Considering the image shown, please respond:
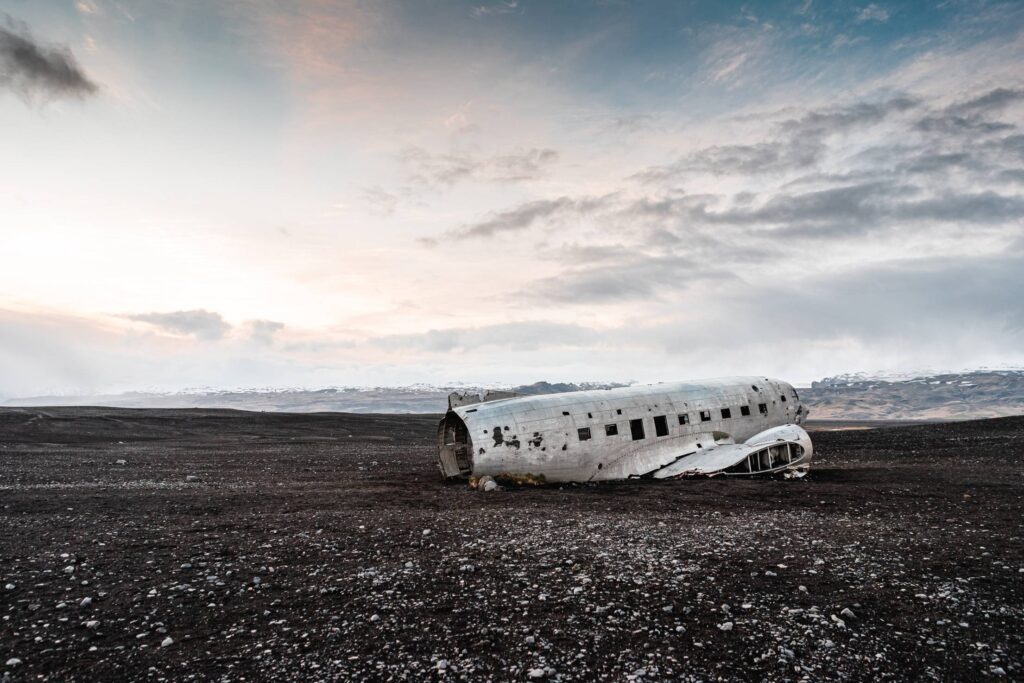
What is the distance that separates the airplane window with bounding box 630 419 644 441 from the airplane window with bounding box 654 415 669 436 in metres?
0.81

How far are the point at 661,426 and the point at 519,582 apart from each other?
54.7ft

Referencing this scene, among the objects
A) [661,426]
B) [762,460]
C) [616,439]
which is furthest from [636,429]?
[762,460]

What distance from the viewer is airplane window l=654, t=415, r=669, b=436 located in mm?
26266

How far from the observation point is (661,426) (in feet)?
86.5

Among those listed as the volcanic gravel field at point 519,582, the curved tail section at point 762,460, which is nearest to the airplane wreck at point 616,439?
the curved tail section at point 762,460

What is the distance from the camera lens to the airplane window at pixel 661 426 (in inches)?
1034

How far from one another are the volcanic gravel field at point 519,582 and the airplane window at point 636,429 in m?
3.49

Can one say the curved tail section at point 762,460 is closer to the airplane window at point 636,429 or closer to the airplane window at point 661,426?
the airplane window at point 661,426

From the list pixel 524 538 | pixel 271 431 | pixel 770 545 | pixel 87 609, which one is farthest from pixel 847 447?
pixel 271 431

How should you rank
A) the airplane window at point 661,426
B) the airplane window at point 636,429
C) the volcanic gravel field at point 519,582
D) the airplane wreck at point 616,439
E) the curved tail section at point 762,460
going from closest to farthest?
1. the volcanic gravel field at point 519,582
2. the airplane wreck at point 616,439
3. the curved tail section at point 762,460
4. the airplane window at point 636,429
5. the airplane window at point 661,426

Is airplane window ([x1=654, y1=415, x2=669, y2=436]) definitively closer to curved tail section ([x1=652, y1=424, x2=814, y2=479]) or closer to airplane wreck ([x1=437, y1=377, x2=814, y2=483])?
airplane wreck ([x1=437, y1=377, x2=814, y2=483])

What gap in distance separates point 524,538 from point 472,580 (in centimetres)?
348

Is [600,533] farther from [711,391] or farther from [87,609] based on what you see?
[711,391]

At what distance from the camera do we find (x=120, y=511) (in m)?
18.2
